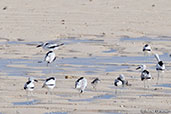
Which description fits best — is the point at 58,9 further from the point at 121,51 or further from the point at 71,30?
the point at 121,51

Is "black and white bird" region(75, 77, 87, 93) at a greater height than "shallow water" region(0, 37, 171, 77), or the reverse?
"shallow water" region(0, 37, 171, 77)

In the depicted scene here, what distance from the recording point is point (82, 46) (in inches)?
808

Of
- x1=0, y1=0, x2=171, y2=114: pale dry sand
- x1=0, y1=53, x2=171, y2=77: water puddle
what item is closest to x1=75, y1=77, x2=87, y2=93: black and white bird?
x1=0, y1=0, x2=171, y2=114: pale dry sand

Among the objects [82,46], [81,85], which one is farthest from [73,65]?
[81,85]

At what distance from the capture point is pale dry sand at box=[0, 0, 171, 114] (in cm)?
1234

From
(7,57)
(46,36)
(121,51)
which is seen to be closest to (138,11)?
(46,36)

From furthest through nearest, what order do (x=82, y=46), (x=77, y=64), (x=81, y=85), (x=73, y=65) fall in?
1. (x=82, y=46)
2. (x=77, y=64)
3. (x=73, y=65)
4. (x=81, y=85)

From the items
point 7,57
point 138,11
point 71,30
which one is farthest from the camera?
point 138,11

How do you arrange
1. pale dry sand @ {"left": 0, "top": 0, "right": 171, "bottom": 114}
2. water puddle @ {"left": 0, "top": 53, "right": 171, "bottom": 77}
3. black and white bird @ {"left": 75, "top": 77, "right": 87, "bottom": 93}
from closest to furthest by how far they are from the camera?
pale dry sand @ {"left": 0, "top": 0, "right": 171, "bottom": 114}, black and white bird @ {"left": 75, "top": 77, "right": 87, "bottom": 93}, water puddle @ {"left": 0, "top": 53, "right": 171, "bottom": 77}

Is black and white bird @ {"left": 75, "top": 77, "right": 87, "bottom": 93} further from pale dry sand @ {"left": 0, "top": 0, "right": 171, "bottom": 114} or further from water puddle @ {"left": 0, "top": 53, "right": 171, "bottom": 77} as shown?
water puddle @ {"left": 0, "top": 53, "right": 171, "bottom": 77}

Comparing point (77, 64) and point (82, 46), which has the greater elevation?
point (82, 46)

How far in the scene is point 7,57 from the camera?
1811 centimetres

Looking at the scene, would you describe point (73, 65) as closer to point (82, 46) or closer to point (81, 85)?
point (82, 46)

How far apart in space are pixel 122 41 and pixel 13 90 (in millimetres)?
9226
